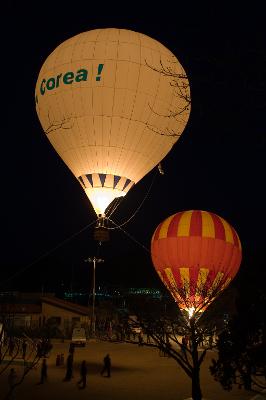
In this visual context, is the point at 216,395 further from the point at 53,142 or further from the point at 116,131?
the point at 53,142

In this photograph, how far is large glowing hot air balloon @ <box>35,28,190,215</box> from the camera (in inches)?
851

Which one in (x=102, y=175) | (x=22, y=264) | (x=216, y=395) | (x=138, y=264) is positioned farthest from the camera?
(x=22, y=264)

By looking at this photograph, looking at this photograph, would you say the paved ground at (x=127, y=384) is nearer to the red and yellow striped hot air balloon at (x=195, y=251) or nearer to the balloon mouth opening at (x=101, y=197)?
the red and yellow striped hot air balloon at (x=195, y=251)

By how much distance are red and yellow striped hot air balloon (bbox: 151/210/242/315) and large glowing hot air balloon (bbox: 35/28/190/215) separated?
4791mm

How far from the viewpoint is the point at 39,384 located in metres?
18.2

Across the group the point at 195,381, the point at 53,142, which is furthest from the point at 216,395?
the point at 53,142

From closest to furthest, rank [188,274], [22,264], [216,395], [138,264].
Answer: [216,395]
[188,274]
[138,264]
[22,264]

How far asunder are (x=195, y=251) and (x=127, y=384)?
29.4ft

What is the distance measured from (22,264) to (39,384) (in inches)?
3250

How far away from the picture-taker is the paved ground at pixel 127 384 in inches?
645

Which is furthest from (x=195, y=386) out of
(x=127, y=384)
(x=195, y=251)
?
(x=195, y=251)

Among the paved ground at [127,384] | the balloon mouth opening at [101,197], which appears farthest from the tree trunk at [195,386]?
the balloon mouth opening at [101,197]

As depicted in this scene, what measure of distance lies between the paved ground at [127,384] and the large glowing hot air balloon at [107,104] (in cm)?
704

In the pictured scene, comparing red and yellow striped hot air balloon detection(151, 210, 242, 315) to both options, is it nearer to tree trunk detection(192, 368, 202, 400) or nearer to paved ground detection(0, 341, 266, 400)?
paved ground detection(0, 341, 266, 400)
